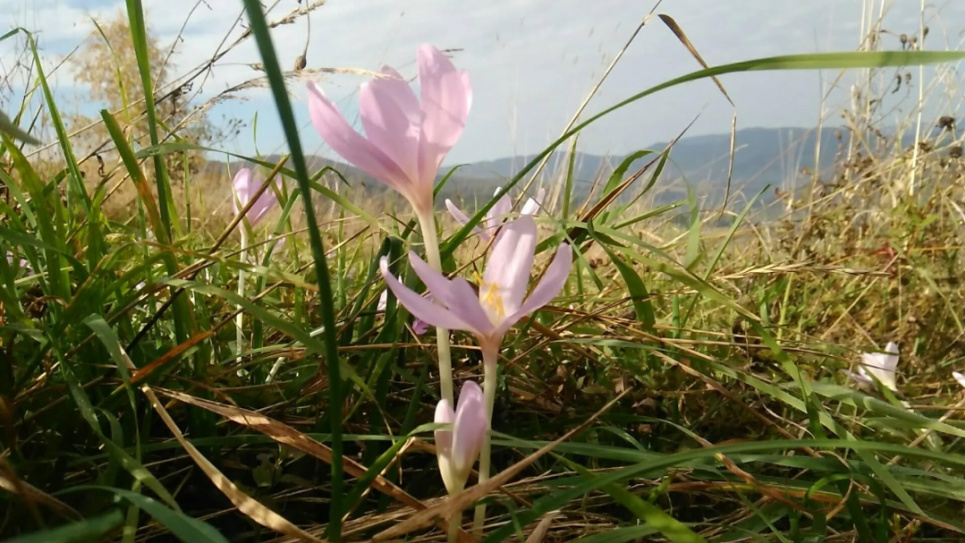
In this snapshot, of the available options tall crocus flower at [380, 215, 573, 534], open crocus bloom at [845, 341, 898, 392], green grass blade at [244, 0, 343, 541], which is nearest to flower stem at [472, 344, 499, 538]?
tall crocus flower at [380, 215, 573, 534]

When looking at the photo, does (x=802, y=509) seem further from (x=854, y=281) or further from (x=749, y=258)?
(x=749, y=258)

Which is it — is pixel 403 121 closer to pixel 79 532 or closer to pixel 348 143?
pixel 348 143

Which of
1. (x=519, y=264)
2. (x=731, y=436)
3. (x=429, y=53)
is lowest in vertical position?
(x=731, y=436)

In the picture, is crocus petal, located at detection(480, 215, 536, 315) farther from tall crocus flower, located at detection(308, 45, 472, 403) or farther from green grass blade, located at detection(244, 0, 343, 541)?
A: green grass blade, located at detection(244, 0, 343, 541)

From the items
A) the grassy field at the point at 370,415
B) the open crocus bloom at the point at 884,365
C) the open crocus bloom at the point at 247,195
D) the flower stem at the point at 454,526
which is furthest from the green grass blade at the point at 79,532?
the open crocus bloom at the point at 884,365

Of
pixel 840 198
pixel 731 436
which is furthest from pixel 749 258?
pixel 731 436

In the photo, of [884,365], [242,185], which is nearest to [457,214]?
[242,185]

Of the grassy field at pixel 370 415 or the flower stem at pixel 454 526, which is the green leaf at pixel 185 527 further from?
the flower stem at pixel 454 526
